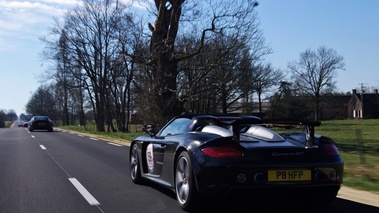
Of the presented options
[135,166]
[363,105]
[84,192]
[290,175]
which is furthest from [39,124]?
[363,105]

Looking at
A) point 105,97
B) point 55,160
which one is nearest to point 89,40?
point 105,97

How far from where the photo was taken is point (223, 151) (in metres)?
4.82

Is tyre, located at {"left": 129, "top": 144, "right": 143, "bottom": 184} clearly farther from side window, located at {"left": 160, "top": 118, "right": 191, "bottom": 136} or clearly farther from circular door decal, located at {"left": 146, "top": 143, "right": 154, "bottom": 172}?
side window, located at {"left": 160, "top": 118, "right": 191, "bottom": 136}

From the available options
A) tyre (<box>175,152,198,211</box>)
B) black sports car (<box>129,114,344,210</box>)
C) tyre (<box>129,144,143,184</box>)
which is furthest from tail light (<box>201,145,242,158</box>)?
tyre (<box>129,144,143,184</box>)

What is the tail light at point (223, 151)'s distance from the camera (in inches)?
188

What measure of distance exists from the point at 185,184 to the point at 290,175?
4.43 feet

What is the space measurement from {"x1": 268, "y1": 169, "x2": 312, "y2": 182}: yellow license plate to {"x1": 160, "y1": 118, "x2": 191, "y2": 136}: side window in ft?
5.90

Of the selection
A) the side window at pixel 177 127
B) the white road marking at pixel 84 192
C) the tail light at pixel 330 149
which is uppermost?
the side window at pixel 177 127

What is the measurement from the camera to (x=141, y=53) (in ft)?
75.7

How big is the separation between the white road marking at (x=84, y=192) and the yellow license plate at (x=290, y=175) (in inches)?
99.6

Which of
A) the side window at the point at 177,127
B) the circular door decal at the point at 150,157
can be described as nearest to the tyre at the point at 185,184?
the side window at the point at 177,127

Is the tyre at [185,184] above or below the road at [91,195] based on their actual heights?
above

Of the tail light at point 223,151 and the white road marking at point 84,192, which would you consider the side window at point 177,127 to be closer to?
the tail light at point 223,151

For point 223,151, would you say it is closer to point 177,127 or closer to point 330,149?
point 330,149
